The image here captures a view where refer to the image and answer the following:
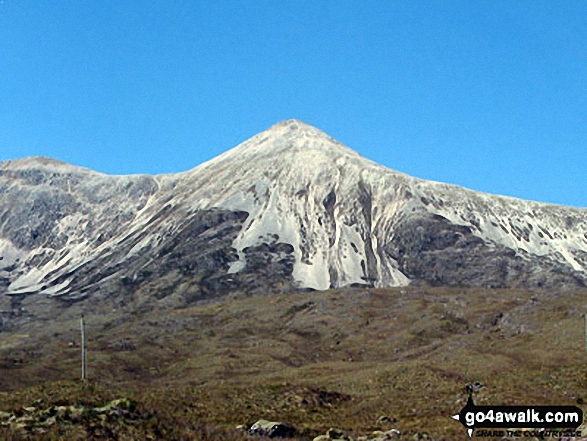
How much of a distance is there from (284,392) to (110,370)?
9069 centimetres

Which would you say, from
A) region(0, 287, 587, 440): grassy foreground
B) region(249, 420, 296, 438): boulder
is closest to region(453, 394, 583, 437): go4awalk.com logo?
region(0, 287, 587, 440): grassy foreground

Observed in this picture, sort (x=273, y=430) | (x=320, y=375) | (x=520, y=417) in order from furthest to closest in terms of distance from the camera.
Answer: (x=320, y=375), (x=273, y=430), (x=520, y=417)

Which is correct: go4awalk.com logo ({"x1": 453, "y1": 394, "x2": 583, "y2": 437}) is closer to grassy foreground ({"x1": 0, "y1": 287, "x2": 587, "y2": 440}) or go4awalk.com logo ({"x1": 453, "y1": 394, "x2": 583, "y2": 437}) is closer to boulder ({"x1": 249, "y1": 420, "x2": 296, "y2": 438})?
grassy foreground ({"x1": 0, "y1": 287, "x2": 587, "y2": 440})

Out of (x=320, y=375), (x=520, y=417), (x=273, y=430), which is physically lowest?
(x=273, y=430)

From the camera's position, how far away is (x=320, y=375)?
378 ft

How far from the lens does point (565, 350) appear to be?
413 ft

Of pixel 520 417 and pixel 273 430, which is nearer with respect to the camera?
pixel 520 417

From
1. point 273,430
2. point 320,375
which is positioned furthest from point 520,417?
point 320,375

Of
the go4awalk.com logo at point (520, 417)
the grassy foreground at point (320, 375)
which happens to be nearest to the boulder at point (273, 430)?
the grassy foreground at point (320, 375)

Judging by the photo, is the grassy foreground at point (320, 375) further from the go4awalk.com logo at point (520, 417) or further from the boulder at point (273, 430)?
the go4awalk.com logo at point (520, 417)

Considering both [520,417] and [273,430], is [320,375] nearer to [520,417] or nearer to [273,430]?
[273,430]

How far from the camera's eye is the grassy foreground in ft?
153

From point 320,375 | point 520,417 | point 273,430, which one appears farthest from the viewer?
point 320,375

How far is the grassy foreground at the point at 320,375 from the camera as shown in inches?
1836
